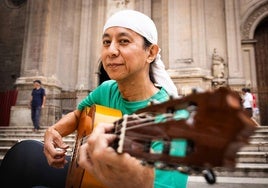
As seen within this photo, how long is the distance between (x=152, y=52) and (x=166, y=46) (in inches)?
416

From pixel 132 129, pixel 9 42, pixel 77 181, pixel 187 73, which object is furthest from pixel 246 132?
pixel 9 42

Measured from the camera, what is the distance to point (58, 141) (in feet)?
6.29

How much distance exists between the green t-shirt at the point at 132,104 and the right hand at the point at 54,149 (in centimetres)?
32

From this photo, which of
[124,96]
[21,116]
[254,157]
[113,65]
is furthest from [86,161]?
[21,116]

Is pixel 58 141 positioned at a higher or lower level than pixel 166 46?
lower

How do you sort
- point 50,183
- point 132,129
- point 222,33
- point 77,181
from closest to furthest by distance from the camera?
point 132,129
point 77,181
point 50,183
point 222,33

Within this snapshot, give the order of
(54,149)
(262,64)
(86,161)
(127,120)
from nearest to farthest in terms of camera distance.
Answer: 1. (127,120)
2. (86,161)
3. (54,149)
4. (262,64)

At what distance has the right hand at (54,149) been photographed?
1.73 metres

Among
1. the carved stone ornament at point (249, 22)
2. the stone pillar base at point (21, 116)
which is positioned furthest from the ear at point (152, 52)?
the carved stone ornament at point (249, 22)

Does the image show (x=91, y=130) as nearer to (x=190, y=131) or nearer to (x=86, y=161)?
(x=86, y=161)

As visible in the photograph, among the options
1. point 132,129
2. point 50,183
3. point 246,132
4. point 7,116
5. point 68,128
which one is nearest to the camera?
point 246,132

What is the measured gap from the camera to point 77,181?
4.74 feet

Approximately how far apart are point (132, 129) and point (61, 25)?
44.5 ft

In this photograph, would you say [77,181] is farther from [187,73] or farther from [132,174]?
[187,73]
